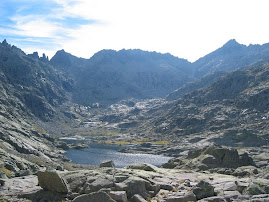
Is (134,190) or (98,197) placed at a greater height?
→ (98,197)

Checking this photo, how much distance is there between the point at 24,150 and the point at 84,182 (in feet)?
382

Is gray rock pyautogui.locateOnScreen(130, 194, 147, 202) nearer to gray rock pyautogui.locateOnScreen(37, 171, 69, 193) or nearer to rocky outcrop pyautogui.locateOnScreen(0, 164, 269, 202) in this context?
rocky outcrop pyautogui.locateOnScreen(0, 164, 269, 202)

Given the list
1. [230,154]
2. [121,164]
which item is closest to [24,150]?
[121,164]

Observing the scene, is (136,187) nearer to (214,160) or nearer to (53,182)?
(53,182)

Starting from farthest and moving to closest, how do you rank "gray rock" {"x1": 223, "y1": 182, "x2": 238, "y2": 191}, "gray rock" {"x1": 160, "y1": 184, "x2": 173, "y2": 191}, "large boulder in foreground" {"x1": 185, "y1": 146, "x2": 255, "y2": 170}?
1. "large boulder in foreground" {"x1": 185, "y1": 146, "x2": 255, "y2": 170}
2. "gray rock" {"x1": 160, "y1": 184, "x2": 173, "y2": 191}
3. "gray rock" {"x1": 223, "y1": 182, "x2": 238, "y2": 191}

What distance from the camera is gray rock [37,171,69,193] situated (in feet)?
81.5

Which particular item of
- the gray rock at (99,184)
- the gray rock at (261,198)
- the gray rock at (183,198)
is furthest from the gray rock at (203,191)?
the gray rock at (99,184)

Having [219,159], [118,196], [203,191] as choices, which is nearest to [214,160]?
[219,159]

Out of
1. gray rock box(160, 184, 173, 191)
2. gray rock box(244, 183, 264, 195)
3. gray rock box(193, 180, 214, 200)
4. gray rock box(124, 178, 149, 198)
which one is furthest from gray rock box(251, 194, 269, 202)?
gray rock box(124, 178, 149, 198)

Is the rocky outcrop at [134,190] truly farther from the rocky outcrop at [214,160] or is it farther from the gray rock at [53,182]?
the rocky outcrop at [214,160]

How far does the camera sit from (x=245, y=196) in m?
23.7

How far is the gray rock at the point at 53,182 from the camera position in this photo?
2484cm

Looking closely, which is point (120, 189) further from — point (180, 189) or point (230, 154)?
point (230, 154)

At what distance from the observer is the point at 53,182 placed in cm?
2495
